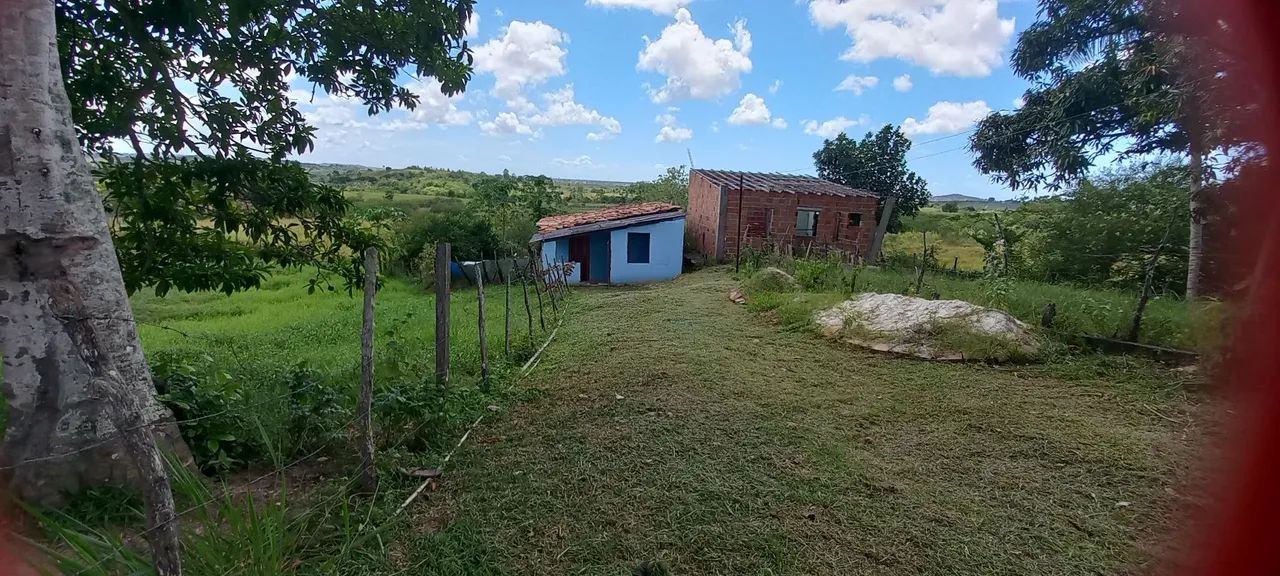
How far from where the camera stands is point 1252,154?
37.6 inches

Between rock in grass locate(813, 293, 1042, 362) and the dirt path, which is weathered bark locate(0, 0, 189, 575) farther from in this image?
rock in grass locate(813, 293, 1042, 362)

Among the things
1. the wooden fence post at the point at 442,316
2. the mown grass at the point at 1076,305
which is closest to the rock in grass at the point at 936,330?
the mown grass at the point at 1076,305

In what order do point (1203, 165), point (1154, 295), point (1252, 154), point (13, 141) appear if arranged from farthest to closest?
point (1154, 295), point (13, 141), point (1203, 165), point (1252, 154)

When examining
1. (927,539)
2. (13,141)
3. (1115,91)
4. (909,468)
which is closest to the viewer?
(13,141)

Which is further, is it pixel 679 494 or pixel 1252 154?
pixel 679 494

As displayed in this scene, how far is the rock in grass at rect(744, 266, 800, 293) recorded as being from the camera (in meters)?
10.1

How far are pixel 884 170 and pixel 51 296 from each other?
21.2 meters

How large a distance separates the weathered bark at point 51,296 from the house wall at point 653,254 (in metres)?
12.6

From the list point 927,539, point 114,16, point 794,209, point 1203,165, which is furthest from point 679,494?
point 794,209

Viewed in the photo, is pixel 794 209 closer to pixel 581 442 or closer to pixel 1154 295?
pixel 1154 295

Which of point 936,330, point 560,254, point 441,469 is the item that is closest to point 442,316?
point 441,469

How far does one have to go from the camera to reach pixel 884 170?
19750 millimetres

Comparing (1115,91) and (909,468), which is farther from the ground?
(1115,91)

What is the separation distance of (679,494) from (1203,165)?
2534 millimetres
